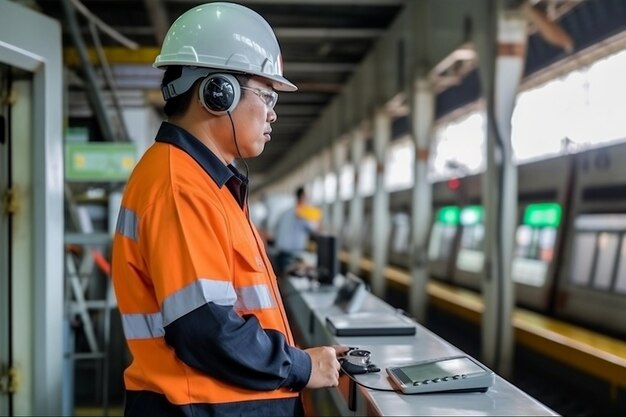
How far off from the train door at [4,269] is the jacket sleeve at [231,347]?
176cm

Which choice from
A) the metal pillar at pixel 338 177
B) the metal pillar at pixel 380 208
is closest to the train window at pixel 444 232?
the metal pillar at pixel 380 208

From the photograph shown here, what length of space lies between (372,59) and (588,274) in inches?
200

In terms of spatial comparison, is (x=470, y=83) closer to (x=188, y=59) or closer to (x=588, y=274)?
(x=588, y=274)

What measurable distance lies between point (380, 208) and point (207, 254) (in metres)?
7.45

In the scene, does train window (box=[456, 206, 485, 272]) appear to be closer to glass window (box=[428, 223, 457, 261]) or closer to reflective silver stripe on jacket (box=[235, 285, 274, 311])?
glass window (box=[428, 223, 457, 261])

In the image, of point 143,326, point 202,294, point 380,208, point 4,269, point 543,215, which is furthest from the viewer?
point 380,208

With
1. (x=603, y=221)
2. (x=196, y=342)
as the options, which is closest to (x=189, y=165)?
(x=196, y=342)

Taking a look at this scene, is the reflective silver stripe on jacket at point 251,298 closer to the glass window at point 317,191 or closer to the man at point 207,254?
the man at point 207,254

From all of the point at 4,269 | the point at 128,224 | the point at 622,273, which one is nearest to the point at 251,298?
the point at 128,224

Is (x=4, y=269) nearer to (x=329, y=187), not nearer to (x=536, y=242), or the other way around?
(x=536, y=242)

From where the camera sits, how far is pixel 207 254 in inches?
55.0

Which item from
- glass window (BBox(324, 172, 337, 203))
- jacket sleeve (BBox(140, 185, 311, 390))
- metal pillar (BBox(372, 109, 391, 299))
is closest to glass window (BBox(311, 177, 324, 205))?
glass window (BBox(324, 172, 337, 203))

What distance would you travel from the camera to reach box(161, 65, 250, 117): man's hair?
1586mm

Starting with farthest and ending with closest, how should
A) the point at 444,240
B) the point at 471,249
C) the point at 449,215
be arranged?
the point at 444,240 → the point at 449,215 → the point at 471,249
